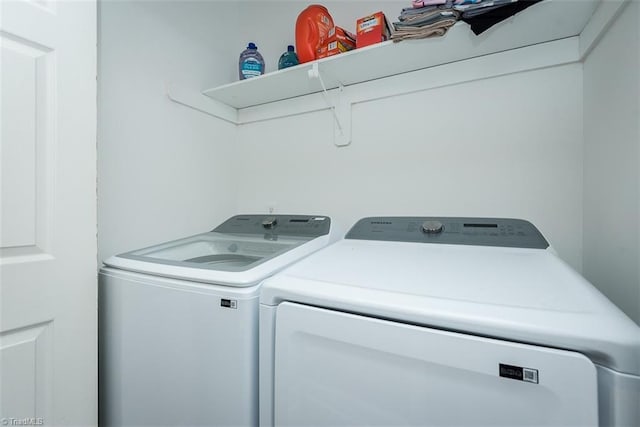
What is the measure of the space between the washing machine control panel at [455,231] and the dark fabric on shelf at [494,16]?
844 millimetres

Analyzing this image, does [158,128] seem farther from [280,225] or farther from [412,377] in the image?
[412,377]

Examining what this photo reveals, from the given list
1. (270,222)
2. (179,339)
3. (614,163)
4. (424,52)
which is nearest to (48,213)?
(179,339)

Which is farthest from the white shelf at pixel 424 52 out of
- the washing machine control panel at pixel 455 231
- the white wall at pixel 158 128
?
the washing machine control panel at pixel 455 231

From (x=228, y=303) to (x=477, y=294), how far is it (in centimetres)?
70

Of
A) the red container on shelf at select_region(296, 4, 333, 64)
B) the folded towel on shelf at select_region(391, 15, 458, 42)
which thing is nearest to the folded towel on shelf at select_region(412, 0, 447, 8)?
the folded towel on shelf at select_region(391, 15, 458, 42)

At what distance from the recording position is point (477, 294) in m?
A: 0.68

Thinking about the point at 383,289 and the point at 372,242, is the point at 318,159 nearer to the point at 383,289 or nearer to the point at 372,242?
the point at 372,242

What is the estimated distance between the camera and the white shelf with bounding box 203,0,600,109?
3.82 feet

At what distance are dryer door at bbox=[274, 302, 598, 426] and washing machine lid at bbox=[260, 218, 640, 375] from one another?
3 centimetres

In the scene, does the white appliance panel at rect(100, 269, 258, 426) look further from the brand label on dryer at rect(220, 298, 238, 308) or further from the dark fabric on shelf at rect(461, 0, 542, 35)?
the dark fabric on shelf at rect(461, 0, 542, 35)

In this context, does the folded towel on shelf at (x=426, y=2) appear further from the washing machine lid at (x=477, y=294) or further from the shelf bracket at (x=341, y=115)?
the washing machine lid at (x=477, y=294)

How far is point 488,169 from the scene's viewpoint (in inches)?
58.1

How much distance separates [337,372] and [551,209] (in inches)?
53.6

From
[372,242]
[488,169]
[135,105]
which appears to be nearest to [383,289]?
[372,242]
